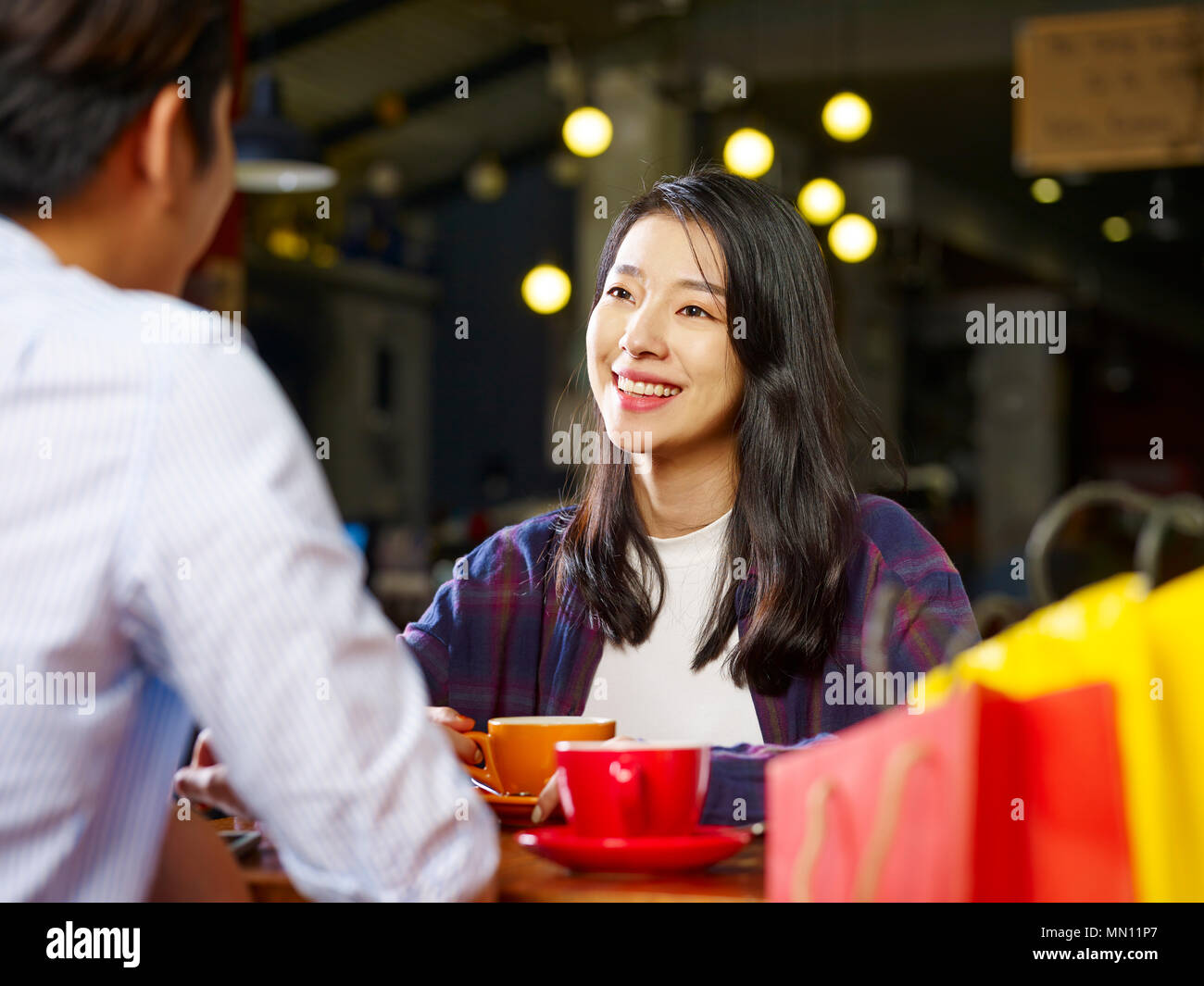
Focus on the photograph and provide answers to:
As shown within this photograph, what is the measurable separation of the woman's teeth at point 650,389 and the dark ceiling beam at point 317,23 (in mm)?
6775

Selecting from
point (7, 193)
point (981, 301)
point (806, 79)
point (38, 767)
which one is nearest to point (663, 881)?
point (38, 767)

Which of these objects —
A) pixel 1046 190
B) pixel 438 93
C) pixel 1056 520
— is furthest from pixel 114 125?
pixel 1046 190

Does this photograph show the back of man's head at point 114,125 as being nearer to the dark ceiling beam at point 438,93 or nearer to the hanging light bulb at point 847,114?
the hanging light bulb at point 847,114

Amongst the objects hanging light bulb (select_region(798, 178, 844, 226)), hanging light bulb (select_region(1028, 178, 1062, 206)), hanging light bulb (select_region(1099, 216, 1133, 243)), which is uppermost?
hanging light bulb (select_region(1028, 178, 1062, 206))

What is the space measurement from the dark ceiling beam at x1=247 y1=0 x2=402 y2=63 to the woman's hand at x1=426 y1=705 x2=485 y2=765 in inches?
282

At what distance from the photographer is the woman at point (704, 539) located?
1729 millimetres

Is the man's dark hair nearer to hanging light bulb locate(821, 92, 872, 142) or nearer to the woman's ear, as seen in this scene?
the woman's ear

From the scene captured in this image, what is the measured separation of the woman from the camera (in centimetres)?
173

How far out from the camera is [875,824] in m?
0.83

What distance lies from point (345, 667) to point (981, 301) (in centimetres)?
1221

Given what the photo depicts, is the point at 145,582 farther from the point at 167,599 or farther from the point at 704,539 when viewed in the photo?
the point at 704,539

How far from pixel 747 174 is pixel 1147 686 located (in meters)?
5.15

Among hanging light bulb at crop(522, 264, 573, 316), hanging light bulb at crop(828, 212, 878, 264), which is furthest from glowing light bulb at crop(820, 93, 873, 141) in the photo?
hanging light bulb at crop(522, 264, 573, 316)

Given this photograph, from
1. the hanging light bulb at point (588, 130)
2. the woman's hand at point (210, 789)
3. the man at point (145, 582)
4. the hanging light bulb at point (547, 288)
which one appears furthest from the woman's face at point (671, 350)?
the hanging light bulb at point (547, 288)
